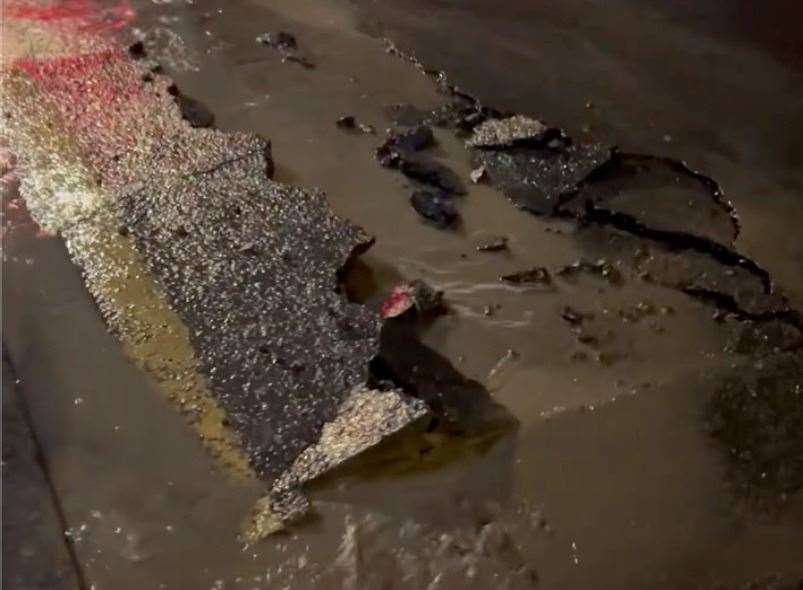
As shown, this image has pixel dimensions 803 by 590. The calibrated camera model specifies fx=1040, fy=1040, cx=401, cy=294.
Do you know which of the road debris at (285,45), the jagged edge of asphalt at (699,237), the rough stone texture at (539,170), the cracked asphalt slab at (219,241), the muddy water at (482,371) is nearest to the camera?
the muddy water at (482,371)

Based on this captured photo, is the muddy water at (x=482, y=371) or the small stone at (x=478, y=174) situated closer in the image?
the muddy water at (x=482, y=371)

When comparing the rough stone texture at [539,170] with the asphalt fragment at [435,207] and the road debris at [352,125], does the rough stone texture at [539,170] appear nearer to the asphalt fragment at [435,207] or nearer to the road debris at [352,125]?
the asphalt fragment at [435,207]

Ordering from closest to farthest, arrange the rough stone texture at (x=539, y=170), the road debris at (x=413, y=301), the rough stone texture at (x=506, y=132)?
1. the road debris at (x=413, y=301)
2. the rough stone texture at (x=539, y=170)
3. the rough stone texture at (x=506, y=132)

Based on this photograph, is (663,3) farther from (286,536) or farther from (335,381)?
(286,536)

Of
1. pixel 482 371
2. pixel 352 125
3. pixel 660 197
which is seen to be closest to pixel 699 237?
pixel 660 197

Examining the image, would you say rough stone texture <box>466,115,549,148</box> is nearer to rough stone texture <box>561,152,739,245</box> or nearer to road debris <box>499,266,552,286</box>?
rough stone texture <box>561,152,739,245</box>

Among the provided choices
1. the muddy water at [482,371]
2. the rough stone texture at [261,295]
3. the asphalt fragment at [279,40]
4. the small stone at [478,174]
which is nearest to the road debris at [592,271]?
the muddy water at [482,371]

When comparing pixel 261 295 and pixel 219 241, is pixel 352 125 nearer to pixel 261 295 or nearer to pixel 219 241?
pixel 219 241

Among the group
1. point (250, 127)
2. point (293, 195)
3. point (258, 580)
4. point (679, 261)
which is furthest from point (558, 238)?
point (258, 580)
